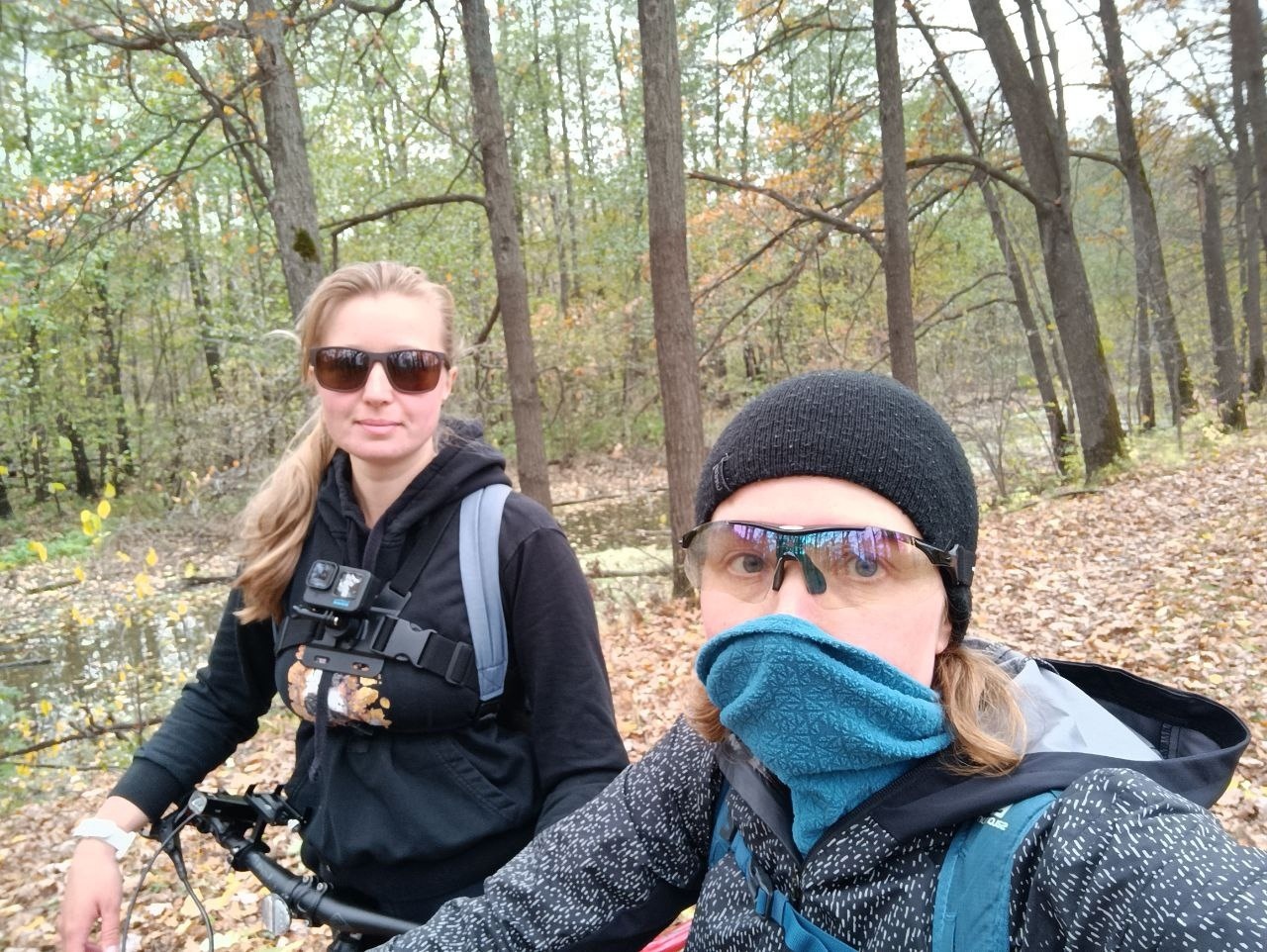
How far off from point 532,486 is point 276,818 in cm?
653

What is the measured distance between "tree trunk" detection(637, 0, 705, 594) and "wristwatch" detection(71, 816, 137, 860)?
5.20m

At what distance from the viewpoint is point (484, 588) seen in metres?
1.73

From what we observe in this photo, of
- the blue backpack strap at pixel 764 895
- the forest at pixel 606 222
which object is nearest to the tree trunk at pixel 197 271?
the forest at pixel 606 222

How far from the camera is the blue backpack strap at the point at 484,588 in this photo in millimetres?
1694

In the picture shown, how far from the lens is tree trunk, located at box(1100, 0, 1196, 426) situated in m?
13.1

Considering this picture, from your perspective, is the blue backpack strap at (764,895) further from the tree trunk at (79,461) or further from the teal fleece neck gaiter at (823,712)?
the tree trunk at (79,461)

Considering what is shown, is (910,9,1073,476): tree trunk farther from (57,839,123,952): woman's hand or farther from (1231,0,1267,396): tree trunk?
(57,839,123,952): woman's hand

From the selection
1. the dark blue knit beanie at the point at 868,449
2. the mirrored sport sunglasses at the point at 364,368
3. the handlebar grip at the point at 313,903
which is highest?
the mirrored sport sunglasses at the point at 364,368

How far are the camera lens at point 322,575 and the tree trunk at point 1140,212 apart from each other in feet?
47.8

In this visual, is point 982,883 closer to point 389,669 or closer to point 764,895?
point 764,895

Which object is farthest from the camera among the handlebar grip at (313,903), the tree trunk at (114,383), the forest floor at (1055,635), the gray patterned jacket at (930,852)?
the tree trunk at (114,383)

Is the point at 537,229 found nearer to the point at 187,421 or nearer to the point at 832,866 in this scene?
the point at 187,421

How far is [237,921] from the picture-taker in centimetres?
391

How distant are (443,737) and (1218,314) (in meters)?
19.1
